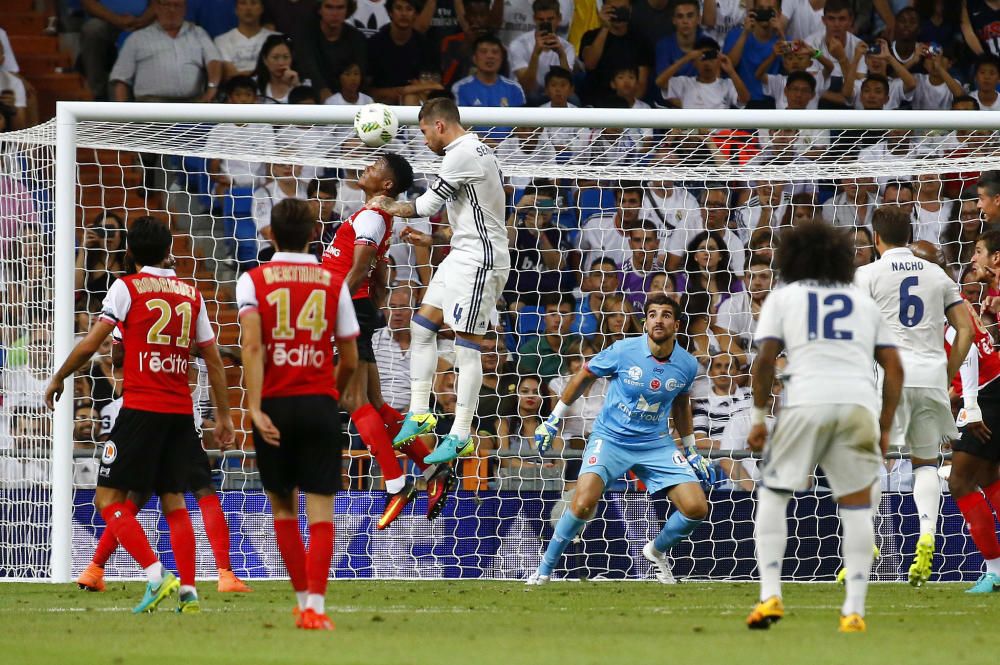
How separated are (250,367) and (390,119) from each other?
3.44 m

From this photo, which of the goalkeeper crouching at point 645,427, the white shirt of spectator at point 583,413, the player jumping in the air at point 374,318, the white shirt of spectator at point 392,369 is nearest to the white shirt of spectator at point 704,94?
the white shirt of spectator at point 583,413

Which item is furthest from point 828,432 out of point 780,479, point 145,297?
point 145,297

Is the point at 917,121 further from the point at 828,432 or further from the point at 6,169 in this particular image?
the point at 6,169

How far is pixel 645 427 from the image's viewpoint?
10.6m

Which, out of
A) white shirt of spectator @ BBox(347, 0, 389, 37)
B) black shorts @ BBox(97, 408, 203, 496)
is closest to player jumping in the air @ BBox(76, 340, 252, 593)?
black shorts @ BBox(97, 408, 203, 496)

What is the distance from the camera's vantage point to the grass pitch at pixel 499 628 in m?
5.77

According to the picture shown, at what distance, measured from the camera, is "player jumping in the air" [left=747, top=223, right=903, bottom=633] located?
21.3ft

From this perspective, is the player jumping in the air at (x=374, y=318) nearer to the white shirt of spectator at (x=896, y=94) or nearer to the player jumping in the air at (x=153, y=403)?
the player jumping in the air at (x=153, y=403)

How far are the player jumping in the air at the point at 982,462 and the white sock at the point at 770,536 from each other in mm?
3554

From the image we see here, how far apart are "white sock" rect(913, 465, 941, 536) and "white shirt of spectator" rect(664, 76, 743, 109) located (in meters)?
7.03

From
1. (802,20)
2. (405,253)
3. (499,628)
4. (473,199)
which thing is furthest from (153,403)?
(802,20)

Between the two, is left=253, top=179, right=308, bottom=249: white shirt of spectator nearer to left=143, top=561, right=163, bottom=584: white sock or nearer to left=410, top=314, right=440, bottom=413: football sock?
left=410, top=314, right=440, bottom=413: football sock

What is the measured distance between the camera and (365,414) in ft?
34.3

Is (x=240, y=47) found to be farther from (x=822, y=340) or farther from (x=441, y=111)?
(x=822, y=340)
